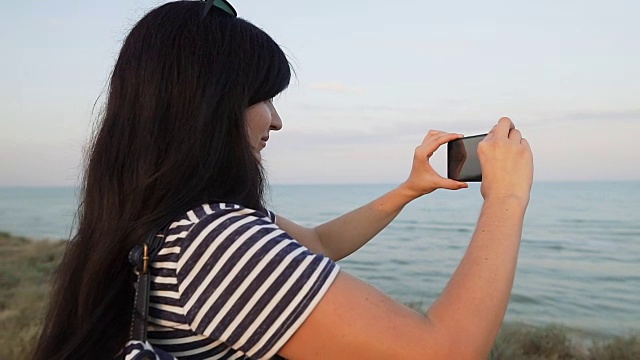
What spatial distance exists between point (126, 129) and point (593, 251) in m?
15.9

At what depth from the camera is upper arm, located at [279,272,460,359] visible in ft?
2.75

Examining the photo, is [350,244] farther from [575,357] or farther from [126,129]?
[575,357]

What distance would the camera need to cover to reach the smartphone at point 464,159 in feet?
3.99

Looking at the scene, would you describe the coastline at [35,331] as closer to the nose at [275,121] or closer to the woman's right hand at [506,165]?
the nose at [275,121]

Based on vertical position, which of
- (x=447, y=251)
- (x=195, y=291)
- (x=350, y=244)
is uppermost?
(x=195, y=291)

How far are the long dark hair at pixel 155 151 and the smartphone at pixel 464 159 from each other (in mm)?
376

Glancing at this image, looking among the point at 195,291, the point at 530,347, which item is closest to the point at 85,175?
the point at 195,291

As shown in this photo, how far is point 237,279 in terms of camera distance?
871 millimetres

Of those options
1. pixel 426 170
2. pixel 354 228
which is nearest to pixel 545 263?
pixel 354 228

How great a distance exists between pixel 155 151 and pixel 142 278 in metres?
0.21

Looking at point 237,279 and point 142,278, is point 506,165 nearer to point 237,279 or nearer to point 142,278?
point 237,279

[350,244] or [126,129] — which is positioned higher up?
[126,129]

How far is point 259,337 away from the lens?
2.85ft

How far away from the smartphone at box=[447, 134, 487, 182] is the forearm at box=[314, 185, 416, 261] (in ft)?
1.47
